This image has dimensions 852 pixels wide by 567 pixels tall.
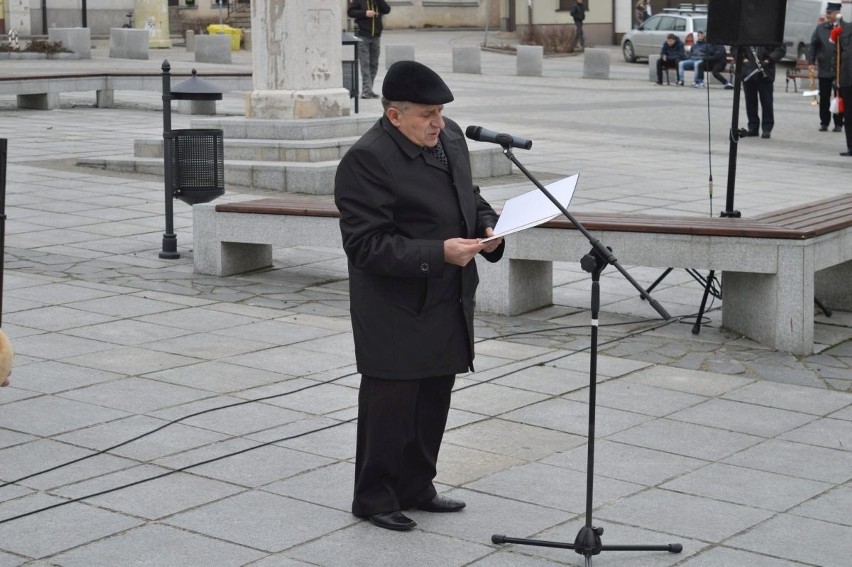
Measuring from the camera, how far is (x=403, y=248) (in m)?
4.84

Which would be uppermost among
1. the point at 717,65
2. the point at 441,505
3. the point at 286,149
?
the point at 717,65

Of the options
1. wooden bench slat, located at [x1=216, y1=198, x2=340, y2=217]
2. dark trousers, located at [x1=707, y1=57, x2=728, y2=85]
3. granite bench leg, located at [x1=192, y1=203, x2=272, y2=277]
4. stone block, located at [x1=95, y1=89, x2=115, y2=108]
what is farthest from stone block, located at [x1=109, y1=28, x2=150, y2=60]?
wooden bench slat, located at [x1=216, y1=198, x2=340, y2=217]

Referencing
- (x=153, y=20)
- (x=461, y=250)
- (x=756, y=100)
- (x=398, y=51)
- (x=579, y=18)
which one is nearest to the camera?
(x=461, y=250)

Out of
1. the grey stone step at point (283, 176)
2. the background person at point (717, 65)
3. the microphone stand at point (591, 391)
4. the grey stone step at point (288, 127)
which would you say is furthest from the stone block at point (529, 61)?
the microphone stand at point (591, 391)

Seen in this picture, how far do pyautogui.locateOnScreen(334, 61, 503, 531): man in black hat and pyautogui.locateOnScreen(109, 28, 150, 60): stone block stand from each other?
33.0 m

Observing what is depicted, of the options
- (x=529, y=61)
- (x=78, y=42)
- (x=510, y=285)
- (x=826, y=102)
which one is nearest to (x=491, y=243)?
(x=510, y=285)

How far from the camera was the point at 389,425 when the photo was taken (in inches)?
199

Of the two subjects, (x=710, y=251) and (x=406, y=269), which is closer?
(x=406, y=269)

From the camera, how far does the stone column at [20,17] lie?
45062mm

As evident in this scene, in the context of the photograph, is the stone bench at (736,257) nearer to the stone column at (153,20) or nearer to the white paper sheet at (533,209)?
the white paper sheet at (533,209)

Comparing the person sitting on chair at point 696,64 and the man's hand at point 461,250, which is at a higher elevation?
the person sitting on chair at point 696,64

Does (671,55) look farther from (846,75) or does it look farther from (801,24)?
(846,75)

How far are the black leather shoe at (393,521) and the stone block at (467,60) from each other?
2987 cm

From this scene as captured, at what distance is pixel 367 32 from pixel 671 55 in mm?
9852
